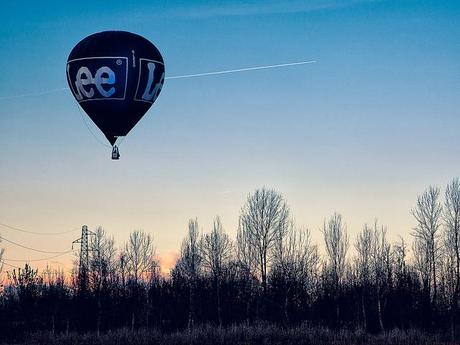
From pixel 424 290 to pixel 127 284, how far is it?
2506cm

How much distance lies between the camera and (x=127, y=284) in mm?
66812

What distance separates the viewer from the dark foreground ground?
4494 cm

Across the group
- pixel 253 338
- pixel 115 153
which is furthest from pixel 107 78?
pixel 253 338

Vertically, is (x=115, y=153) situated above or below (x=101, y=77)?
below

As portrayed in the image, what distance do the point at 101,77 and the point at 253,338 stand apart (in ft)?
73.9

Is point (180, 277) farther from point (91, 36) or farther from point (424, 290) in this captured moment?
point (91, 36)

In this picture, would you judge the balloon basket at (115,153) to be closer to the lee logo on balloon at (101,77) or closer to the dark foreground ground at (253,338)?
the lee logo on balloon at (101,77)

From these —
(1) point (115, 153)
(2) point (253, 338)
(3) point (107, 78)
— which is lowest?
(2) point (253, 338)

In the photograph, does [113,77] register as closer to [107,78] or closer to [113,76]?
[113,76]

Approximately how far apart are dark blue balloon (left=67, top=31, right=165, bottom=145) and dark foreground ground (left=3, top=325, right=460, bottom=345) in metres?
18.9

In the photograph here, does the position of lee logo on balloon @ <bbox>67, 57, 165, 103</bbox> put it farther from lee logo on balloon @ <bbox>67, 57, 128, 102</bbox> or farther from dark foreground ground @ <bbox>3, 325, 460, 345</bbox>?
dark foreground ground @ <bbox>3, 325, 460, 345</bbox>

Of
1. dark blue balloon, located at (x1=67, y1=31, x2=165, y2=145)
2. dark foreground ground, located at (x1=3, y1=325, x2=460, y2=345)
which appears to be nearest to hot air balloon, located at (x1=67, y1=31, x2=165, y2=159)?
dark blue balloon, located at (x1=67, y1=31, x2=165, y2=145)

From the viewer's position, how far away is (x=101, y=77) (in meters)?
28.7

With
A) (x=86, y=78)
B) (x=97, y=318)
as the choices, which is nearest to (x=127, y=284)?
(x=97, y=318)
